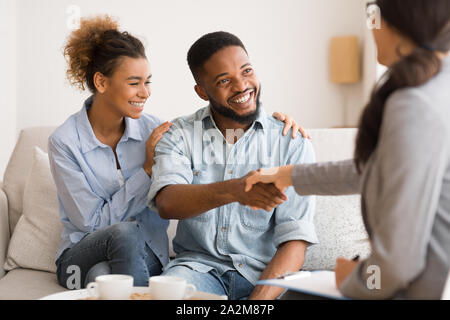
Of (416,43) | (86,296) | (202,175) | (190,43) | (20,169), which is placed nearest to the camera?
(416,43)

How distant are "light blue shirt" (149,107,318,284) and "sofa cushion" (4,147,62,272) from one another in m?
0.53

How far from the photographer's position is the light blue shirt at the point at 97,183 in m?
1.94

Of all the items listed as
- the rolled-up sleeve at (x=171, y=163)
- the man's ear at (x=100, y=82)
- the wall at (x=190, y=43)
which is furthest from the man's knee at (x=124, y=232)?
the wall at (x=190, y=43)

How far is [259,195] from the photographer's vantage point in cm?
154

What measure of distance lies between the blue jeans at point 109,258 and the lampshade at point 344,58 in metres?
2.95

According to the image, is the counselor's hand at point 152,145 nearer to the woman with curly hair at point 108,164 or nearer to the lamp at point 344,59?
the woman with curly hair at point 108,164

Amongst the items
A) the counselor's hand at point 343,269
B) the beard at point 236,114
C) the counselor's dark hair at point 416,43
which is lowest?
the counselor's hand at point 343,269

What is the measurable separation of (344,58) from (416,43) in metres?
3.58

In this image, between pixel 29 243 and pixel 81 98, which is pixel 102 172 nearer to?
pixel 29 243

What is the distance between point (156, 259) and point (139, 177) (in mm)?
291

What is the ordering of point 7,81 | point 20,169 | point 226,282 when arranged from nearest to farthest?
point 226,282 → point 20,169 → point 7,81

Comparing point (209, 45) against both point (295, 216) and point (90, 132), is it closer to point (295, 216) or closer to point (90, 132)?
point (90, 132)

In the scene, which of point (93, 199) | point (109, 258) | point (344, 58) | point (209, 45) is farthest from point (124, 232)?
point (344, 58)
